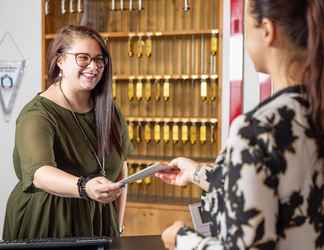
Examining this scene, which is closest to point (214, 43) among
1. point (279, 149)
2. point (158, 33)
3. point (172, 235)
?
point (158, 33)

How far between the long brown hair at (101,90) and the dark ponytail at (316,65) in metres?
1.27

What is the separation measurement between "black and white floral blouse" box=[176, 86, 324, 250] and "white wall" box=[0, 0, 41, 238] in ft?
12.1

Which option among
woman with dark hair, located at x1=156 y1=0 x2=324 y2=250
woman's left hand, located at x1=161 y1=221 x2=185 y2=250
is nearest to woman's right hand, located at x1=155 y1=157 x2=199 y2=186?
woman's left hand, located at x1=161 y1=221 x2=185 y2=250

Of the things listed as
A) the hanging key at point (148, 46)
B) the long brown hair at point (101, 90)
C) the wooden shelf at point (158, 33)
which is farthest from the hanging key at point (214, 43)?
the long brown hair at point (101, 90)

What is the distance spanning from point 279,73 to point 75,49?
123cm

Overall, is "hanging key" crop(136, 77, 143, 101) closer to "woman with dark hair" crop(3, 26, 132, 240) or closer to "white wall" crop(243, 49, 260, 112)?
"white wall" crop(243, 49, 260, 112)

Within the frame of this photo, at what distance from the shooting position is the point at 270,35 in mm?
969

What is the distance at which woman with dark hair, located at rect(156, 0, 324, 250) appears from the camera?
2.92 feet

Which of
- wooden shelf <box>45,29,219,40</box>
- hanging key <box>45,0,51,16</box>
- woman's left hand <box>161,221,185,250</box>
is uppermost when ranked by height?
hanging key <box>45,0,51,16</box>

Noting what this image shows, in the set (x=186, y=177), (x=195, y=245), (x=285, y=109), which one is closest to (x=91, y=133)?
(x=186, y=177)

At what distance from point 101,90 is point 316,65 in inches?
53.6

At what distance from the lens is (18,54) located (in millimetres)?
4461

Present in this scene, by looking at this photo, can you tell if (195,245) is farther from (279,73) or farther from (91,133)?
(91,133)

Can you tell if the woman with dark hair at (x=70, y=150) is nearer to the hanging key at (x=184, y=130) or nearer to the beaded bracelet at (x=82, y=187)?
the beaded bracelet at (x=82, y=187)
